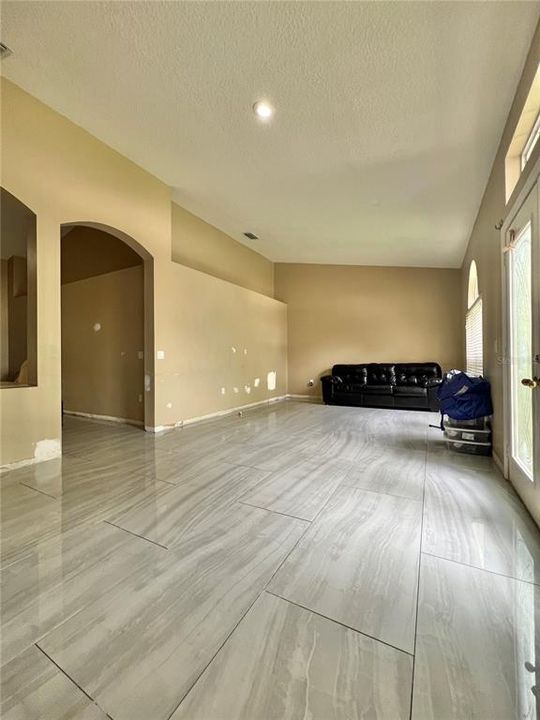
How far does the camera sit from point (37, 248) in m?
2.94

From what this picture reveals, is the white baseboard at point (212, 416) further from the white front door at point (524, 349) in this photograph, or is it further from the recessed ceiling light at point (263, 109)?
the white front door at point (524, 349)

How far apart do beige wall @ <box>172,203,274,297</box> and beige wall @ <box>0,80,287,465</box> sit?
484mm

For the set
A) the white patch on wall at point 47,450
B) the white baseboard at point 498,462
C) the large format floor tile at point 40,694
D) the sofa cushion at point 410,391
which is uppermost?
the sofa cushion at point 410,391

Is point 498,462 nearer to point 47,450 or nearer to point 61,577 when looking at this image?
point 61,577

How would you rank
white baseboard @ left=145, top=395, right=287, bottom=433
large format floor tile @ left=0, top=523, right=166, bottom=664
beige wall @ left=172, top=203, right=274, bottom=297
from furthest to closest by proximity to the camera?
beige wall @ left=172, top=203, right=274, bottom=297, white baseboard @ left=145, top=395, right=287, bottom=433, large format floor tile @ left=0, top=523, right=166, bottom=664

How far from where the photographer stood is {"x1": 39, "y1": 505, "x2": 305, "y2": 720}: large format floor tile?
3.09 ft

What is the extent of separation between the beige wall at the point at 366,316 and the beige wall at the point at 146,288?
6.82 ft

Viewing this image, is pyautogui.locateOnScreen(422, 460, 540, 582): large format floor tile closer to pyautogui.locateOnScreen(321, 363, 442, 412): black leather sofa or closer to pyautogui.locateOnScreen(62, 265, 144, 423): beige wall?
pyautogui.locateOnScreen(321, 363, 442, 412): black leather sofa

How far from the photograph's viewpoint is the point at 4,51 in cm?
239

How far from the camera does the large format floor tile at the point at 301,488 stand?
6.83 ft

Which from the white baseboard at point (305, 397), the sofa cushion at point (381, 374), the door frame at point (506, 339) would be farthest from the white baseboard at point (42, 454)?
the sofa cushion at point (381, 374)

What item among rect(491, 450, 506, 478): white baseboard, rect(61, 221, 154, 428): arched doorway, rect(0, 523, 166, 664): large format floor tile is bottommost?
rect(0, 523, 166, 664): large format floor tile

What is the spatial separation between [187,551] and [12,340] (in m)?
7.56

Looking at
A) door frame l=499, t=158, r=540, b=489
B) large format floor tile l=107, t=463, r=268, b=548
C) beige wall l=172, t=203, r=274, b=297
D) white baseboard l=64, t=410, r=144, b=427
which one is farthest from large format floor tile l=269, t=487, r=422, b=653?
beige wall l=172, t=203, r=274, b=297
